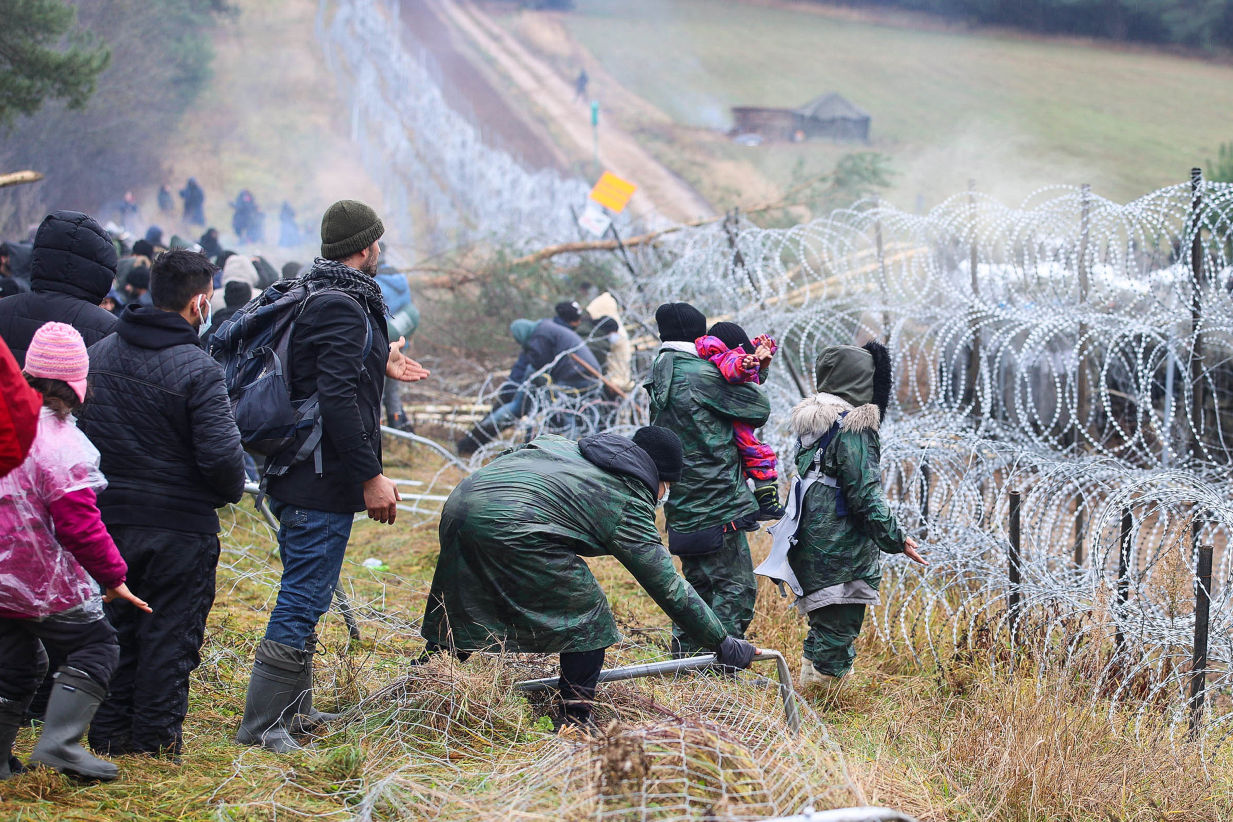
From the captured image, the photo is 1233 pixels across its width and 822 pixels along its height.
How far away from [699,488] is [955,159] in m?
27.6

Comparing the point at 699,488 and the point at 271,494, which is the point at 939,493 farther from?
the point at 271,494

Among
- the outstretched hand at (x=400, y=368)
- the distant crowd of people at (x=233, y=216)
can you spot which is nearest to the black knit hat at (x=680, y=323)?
the outstretched hand at (x=400, y=368)

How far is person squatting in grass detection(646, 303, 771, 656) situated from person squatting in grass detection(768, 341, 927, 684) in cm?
23

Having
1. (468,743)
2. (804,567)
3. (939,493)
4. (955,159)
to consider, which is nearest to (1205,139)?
(955,159)

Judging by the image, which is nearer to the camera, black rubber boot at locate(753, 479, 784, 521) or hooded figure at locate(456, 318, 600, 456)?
black rubber boot at locate(753, 479, 784, 521)

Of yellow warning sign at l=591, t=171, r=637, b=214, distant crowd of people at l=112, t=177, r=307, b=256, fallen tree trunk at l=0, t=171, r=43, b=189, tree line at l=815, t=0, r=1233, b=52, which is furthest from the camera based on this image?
distant crowd of people at l=112, t=177, r=307, b=256

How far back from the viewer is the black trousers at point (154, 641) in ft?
10.1

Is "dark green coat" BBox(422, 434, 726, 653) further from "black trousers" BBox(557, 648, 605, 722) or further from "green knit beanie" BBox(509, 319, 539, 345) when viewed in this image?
"green knit beanie" BBox(509, 319, 539, 345)

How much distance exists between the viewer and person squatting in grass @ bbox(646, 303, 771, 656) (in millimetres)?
4398

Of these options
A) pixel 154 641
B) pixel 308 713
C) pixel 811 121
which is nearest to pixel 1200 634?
pixel 308 713

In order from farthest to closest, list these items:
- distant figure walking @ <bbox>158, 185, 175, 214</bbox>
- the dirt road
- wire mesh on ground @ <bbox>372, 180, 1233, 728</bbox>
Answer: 1. the dirt road
2. distant figure walking @ <bbox>158, 185, 175, 214</bbox>
3. wire mesh on ground @ <bbox>372, 180, 1233, 728</bbox>

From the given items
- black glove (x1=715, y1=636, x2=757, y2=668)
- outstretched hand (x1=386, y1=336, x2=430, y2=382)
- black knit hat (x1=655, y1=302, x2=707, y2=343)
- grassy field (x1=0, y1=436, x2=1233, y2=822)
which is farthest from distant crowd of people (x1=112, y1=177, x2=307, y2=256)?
black glove (x1=715, y1=636, x2=757, y2=668)

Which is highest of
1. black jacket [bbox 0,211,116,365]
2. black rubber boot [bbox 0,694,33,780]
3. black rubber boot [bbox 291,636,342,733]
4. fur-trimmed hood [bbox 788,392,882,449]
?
black jacket [bbox 0,211,116,365]

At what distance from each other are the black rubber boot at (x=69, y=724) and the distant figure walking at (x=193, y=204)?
1158 inches
